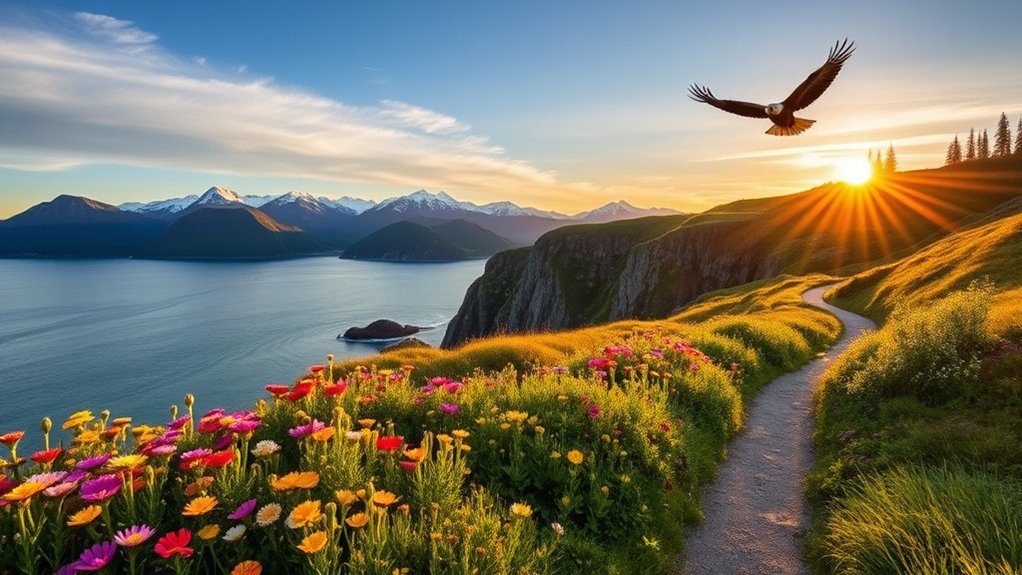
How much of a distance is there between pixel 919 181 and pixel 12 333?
197292mm

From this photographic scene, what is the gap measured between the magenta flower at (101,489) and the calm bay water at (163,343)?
63.4 metres

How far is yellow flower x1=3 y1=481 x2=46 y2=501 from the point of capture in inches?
122

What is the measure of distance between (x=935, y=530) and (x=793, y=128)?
273 inches

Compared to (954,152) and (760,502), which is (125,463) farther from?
(954,152)

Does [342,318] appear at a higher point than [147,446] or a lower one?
lower

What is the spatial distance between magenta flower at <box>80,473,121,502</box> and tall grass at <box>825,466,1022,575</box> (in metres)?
6.54

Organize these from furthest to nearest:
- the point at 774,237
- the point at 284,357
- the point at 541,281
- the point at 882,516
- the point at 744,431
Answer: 1. the point at 541,281
2. the point at 284,357
3. the point at 774,237
4. the point at 744,431
5. the point at 882,516

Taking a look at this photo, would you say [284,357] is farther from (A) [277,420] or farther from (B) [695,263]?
(A) [277,420]

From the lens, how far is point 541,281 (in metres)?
120

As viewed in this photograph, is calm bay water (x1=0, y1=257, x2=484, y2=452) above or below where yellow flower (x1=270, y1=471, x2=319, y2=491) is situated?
below

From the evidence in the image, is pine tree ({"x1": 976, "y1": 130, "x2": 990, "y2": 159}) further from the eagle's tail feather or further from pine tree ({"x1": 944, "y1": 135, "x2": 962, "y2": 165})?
the eagle's tail feather

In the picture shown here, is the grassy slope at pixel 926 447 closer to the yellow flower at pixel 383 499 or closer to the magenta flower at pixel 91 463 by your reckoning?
the yellow flower at pixel 383 499

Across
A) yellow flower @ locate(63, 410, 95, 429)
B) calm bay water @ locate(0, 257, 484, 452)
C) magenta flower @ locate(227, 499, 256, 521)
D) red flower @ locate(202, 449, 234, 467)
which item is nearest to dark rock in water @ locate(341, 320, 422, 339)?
calm bay water @ locate(0, 257, 484, 452)

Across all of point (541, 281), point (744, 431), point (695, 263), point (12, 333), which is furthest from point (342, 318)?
point (744, 431)
